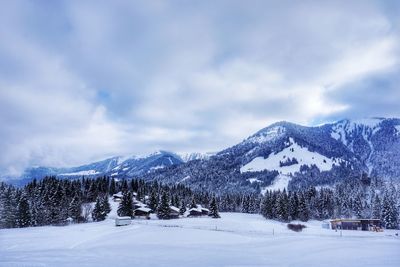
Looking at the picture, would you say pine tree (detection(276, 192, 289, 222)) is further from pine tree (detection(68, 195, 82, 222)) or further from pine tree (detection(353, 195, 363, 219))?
pine tree (detection(68, 195, 82, 222))

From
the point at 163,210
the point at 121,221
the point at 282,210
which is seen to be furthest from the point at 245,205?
the point at 121,221

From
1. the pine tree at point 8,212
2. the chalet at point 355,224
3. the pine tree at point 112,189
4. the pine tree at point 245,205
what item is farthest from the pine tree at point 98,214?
the pine tree at point 245,205

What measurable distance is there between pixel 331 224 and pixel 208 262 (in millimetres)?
96038

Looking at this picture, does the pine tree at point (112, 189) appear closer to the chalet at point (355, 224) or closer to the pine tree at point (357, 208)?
the chalet at point (355, 224)

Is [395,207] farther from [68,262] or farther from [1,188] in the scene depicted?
[1,188]

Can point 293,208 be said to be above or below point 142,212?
above

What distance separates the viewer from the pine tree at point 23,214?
90.0m

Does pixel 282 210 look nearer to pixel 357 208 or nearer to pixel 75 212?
pixel 357 208

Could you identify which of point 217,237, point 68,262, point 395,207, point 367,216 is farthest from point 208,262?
point 367,216

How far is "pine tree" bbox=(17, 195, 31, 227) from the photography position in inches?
3543

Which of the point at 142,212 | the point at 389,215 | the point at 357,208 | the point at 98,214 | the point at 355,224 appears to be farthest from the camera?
the point at 357,208

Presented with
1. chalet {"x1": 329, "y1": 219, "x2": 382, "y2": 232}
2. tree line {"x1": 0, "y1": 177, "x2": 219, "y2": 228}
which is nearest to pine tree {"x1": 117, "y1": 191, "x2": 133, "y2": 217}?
tree line {"x1": 0, "y1": 177, "x2": 219, "y2": 228}

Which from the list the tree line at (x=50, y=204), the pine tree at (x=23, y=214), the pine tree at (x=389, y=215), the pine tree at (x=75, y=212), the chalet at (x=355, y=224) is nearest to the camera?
the pine tree at (x=23, y=214)

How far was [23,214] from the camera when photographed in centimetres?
9050
